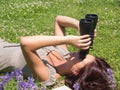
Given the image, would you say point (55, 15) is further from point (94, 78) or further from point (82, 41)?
point (82, 41)

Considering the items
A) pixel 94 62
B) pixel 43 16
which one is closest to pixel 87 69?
pixel 94 62

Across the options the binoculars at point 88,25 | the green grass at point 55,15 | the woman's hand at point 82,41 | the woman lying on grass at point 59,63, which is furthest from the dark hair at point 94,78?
the green grass at point 55,15

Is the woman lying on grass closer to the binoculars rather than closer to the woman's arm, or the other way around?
the binoculars

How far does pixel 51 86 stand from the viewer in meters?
6.49

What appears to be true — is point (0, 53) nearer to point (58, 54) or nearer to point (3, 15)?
point (58, 54)

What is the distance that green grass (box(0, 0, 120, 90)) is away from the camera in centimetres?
977

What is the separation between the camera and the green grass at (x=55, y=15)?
32.0ft

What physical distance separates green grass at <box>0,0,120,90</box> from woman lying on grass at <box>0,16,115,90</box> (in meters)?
1.39

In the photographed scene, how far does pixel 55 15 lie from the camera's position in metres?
13.2

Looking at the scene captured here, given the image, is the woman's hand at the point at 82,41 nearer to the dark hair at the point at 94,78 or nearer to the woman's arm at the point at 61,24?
the dark hair at the point at 94,78

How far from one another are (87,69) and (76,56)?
46cm

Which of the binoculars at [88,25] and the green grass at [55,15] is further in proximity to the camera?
the green grass at [55,15]

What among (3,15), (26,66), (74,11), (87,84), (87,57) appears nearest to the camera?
(87,84)

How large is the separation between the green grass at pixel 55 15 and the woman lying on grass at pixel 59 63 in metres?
1.39
